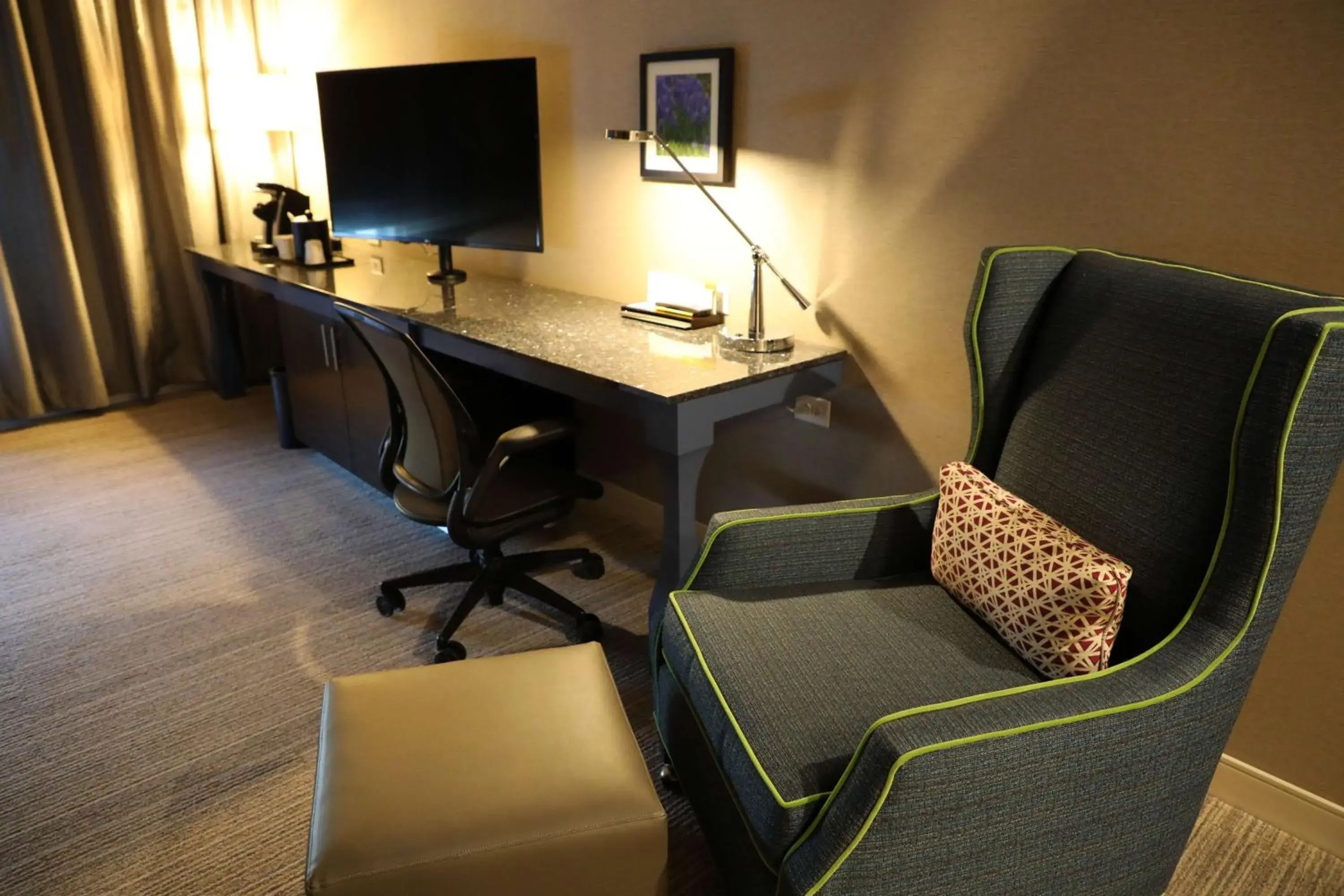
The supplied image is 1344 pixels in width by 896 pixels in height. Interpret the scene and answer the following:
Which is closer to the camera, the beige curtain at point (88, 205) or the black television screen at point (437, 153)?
the black television screen at point (437, 153)

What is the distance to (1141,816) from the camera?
1.25m

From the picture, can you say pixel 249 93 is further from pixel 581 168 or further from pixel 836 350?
pixel 836 350

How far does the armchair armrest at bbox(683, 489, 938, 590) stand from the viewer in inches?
63.8

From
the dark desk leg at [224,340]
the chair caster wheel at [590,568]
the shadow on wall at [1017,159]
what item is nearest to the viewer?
the shadow on wall at [1017,159]

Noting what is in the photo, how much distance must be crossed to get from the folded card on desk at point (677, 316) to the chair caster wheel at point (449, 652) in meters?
1.00

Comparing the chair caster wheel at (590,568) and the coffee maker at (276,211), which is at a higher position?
the coffee maker at (276,211)

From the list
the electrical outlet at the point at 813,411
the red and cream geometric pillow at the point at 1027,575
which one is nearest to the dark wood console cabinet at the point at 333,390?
the electrical outlet at the point at 813,411

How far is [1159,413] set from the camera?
1363 mm

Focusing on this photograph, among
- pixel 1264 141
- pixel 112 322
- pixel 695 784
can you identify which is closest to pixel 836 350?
pixel 1264 141

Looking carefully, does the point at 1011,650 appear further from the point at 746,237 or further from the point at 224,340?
the point at 224,340

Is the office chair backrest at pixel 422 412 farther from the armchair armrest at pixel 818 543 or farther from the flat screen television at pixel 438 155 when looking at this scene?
the flat screen television at pixel 438 155

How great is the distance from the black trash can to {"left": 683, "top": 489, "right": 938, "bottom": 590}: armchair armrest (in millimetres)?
2479

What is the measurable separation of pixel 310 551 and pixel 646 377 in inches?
55.1

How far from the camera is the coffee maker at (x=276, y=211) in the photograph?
362 centimetres
